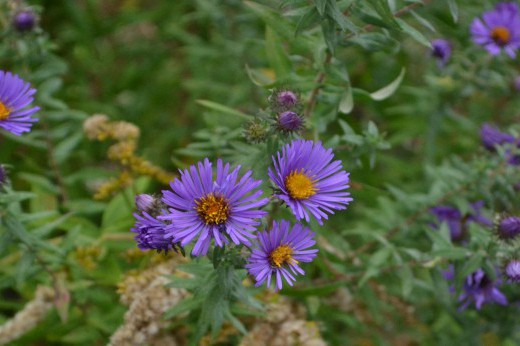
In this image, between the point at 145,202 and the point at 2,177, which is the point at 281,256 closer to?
the point at 145,202

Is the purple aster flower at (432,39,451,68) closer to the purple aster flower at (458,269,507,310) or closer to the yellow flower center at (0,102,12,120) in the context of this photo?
the purple aster flower at (458,269,507,310)

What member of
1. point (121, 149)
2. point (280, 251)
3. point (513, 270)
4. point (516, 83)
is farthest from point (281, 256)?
point (516, 83)

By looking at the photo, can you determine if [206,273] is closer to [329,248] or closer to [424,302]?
[329,248]

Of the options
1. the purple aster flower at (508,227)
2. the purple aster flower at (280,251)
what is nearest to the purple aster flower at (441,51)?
the purple aster flower at (508,227)

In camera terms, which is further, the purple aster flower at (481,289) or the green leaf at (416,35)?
the purple aster flower at (481,289)

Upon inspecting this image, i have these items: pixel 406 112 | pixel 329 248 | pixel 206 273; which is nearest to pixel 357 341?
pixel 329 248

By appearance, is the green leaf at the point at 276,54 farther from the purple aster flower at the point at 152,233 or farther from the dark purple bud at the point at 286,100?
the purple aster flower at the point at 152,233

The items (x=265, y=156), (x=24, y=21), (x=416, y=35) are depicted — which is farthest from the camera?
(x=24, y=21)
